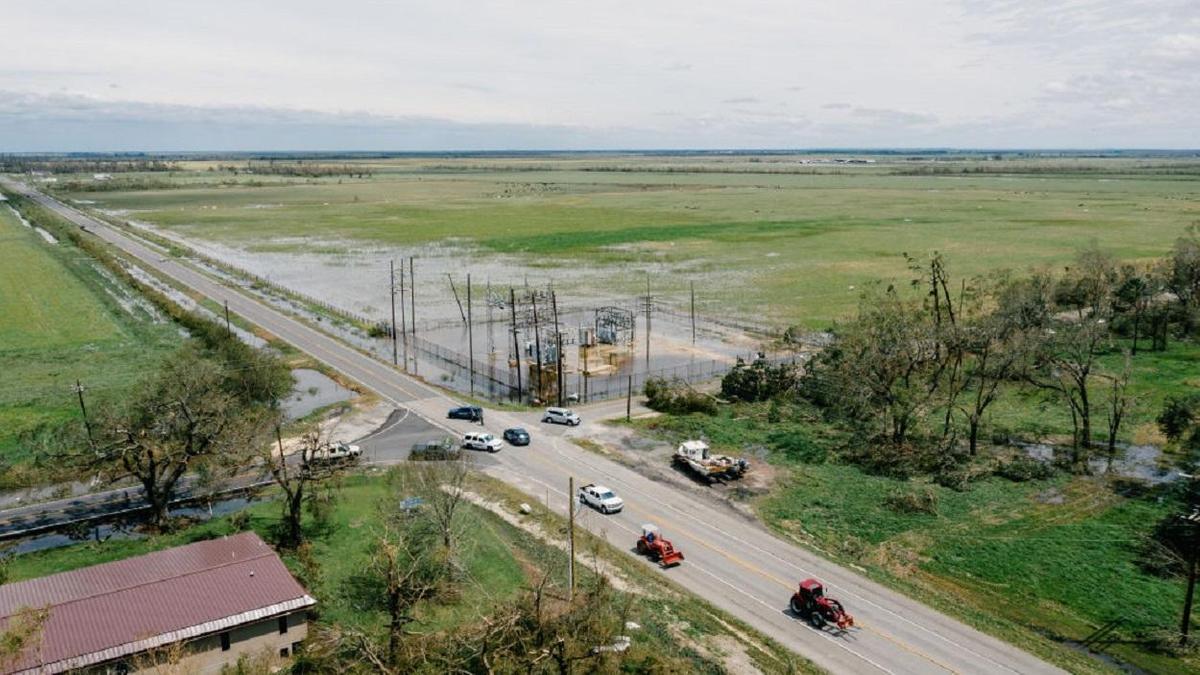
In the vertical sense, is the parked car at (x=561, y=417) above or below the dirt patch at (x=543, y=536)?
above

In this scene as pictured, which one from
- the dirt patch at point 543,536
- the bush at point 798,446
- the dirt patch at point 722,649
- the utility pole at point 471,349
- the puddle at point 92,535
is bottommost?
the puddle at point 92,535

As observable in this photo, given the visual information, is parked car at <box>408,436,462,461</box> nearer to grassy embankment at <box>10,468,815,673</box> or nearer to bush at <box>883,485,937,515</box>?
grassy embankment at <box>10,468,815,673</box>

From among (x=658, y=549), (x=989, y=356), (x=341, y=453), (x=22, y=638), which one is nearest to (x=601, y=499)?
(x=658, y=549)

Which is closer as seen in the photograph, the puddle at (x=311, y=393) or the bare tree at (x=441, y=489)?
the bare tree at (x=441, y=489)

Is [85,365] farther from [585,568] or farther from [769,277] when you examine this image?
[769,277]

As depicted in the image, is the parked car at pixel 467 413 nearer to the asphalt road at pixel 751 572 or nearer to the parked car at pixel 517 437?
the asphalt road at pixel 751 572

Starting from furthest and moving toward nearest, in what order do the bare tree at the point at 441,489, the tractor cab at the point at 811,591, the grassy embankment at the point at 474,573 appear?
the bare tree at the point at 441,489
the tractor cab at the point at 811,591
the grassy embankment at the point at 474,573

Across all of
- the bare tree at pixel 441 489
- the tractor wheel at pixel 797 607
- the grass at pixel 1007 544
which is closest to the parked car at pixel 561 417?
the grass at pixel 1007 544
